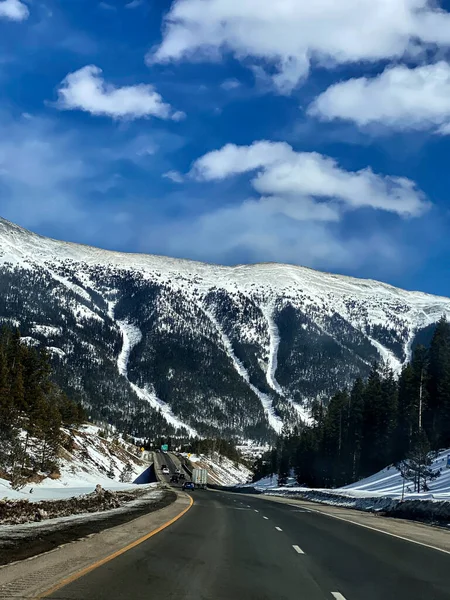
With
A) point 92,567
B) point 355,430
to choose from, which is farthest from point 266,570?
point 355,430

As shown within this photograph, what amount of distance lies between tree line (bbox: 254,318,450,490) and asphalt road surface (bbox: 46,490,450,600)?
46679mm

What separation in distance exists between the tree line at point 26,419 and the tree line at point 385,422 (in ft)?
122

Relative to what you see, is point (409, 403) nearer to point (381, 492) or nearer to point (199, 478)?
point (381, 492)

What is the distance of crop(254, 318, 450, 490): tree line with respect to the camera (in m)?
83.4

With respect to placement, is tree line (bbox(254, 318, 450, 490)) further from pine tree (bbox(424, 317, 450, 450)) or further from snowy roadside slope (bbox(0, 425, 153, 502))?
snowy roadside slope (bbox(0, 425, 153, 502))

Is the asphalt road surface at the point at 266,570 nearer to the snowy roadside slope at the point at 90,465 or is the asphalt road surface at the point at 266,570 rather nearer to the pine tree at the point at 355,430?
the snowy roadside slope at the point at 90,465

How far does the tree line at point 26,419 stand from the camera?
198 ft

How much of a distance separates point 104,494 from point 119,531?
22.6 metres

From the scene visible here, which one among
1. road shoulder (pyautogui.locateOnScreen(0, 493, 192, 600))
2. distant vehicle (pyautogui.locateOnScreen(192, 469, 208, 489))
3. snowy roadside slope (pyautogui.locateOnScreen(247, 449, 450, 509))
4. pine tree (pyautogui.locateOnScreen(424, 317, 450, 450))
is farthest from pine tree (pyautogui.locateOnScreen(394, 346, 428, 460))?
road shoulder (pyautogui.locateOnScreen(0, 493, 192, 600))

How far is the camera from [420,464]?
2360 inches

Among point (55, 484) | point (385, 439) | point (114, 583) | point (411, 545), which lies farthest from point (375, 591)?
point (385, 439)

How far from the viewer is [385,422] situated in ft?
306

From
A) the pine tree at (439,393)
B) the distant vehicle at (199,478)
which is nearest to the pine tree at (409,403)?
the pine tree at (439,393)

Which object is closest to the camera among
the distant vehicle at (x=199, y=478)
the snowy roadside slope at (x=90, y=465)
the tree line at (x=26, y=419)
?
the tree line at (x=26, y=419)
